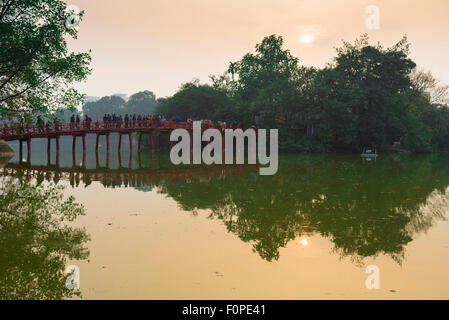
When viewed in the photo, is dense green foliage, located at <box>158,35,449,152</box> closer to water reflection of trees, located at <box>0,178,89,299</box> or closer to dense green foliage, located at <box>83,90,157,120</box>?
water reflection of trees, located at <box>0,178,89,299</box>

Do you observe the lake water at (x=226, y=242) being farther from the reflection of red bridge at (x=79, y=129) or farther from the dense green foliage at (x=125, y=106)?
the dense green foliage at (x=125, y=106)

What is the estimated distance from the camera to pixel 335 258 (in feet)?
28.0

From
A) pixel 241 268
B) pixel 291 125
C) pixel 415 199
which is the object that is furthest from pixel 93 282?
pixel 291 125

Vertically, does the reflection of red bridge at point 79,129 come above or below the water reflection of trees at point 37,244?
above

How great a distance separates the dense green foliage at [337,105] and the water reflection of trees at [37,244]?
117ft

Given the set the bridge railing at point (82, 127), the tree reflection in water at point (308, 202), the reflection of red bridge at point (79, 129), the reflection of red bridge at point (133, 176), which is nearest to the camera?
the tree reflection in water at point (308, 202)

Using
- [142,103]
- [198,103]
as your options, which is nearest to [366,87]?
[198,103]

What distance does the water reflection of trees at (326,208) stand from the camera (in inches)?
392

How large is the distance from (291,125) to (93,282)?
43113 millimetres

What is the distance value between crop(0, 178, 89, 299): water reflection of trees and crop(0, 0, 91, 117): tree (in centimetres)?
919

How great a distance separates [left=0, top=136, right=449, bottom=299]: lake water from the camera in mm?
6957

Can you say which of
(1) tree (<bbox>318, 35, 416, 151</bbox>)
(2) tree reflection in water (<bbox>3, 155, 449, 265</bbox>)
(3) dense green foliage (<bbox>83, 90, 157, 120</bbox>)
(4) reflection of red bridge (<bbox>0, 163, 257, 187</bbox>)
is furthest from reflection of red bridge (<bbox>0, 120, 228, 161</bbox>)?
(3) dense green foliage (<bbox>83, 90, 157, 120</bbox>)

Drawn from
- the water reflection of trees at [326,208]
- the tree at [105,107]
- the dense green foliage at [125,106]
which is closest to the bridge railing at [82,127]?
the water reflection of trees at [326,208]

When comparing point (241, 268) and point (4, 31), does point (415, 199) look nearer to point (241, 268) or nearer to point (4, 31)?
point (241, 268)
